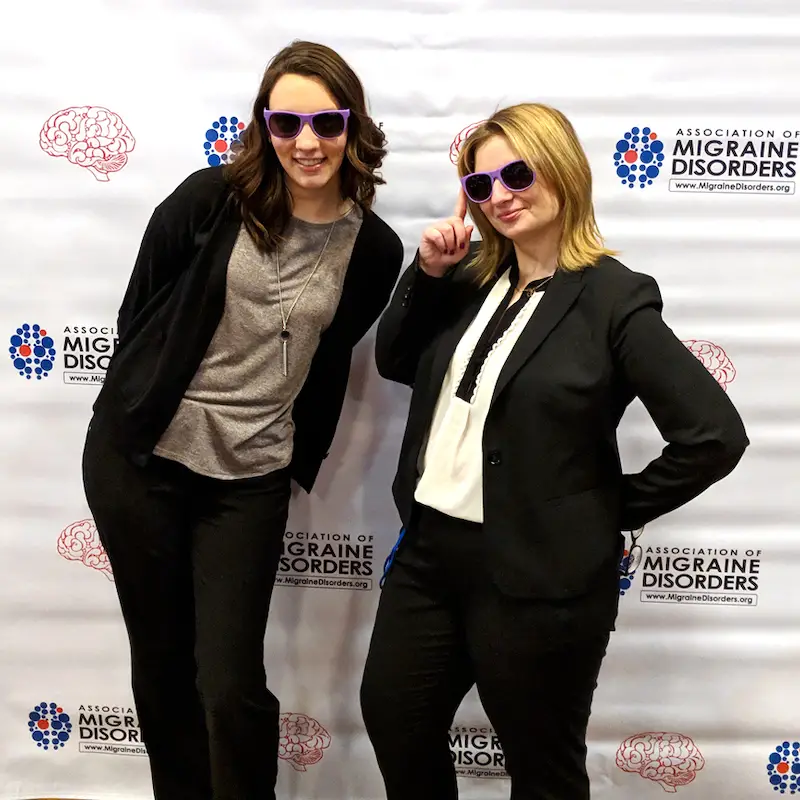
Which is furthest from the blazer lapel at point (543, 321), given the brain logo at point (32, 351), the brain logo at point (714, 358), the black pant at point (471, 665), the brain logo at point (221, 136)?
the brain logo at point (32, 351)

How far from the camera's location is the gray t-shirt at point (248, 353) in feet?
4.66

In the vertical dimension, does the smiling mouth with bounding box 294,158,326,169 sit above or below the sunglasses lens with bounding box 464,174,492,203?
above

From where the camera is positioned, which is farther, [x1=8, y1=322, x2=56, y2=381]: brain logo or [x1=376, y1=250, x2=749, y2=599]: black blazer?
[x1=8, y1=322, x2=56, y2=381]: brain logo

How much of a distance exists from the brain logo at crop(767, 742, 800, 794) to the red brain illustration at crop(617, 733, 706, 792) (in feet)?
0.62

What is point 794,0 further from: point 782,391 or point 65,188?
point 65,188

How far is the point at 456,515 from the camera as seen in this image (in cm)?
133

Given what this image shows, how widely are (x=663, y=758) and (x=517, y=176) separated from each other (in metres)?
1.65

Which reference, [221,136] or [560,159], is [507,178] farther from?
[221,136]

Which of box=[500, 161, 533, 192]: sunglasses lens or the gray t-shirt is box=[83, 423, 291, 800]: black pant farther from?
box=[500, 161, 533, 192]: sunglasses lens

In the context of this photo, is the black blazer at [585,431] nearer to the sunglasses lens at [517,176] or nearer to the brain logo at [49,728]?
the sunglasses lens at [517,176]

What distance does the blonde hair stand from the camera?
124 cm

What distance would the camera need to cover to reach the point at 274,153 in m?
1.42

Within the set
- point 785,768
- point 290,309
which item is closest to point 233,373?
point 290,309

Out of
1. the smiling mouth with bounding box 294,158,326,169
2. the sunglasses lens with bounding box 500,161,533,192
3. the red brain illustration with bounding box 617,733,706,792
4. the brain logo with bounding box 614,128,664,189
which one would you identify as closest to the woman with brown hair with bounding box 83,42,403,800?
the smiling mouth with bounding box 294,158,326,169
